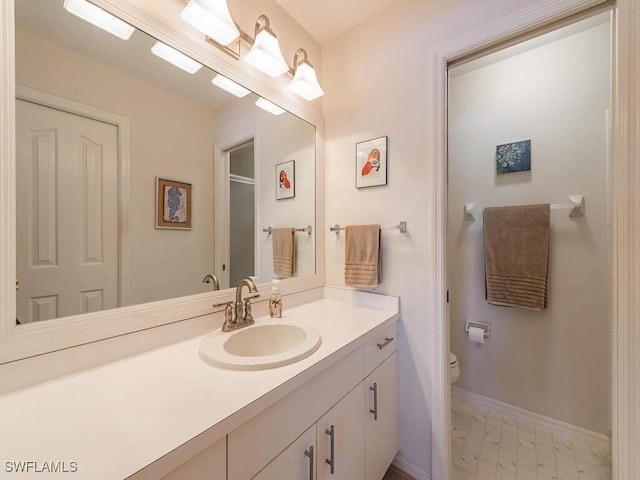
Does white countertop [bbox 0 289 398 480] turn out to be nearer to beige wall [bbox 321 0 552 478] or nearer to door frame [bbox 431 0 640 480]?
beige wall [bbox 321 0 552 478]

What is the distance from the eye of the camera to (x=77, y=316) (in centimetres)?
76

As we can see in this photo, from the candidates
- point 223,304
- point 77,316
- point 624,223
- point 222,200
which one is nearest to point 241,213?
point 222,200

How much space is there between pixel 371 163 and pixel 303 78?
0.58 meters

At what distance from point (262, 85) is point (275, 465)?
151cm

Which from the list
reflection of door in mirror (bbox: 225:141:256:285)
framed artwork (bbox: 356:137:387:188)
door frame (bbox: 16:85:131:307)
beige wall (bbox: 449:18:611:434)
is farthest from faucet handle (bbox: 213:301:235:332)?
beige wall (bbox: 449:18:611:434)

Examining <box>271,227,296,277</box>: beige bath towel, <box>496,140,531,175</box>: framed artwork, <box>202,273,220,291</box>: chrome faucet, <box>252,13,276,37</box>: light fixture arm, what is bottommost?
<box>202,273,220,291</box>: chrome faucet

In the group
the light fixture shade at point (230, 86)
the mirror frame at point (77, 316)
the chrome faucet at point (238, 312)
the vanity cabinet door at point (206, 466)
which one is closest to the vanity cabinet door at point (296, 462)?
the vanity cabinet door at point (206, 466)

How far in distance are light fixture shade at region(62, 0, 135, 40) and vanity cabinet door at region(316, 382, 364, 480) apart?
1.44m

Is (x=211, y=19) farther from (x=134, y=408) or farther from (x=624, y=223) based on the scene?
(x=624, y=223)

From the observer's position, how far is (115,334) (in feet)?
2.68

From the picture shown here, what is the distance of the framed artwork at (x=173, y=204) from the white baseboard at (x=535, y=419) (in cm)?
221

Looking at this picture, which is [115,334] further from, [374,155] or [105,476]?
[374,155]

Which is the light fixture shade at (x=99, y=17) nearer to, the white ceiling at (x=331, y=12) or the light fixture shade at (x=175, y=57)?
the light fixture shade at (x=175, y=57)

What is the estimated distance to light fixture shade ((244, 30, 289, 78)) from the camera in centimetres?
115
